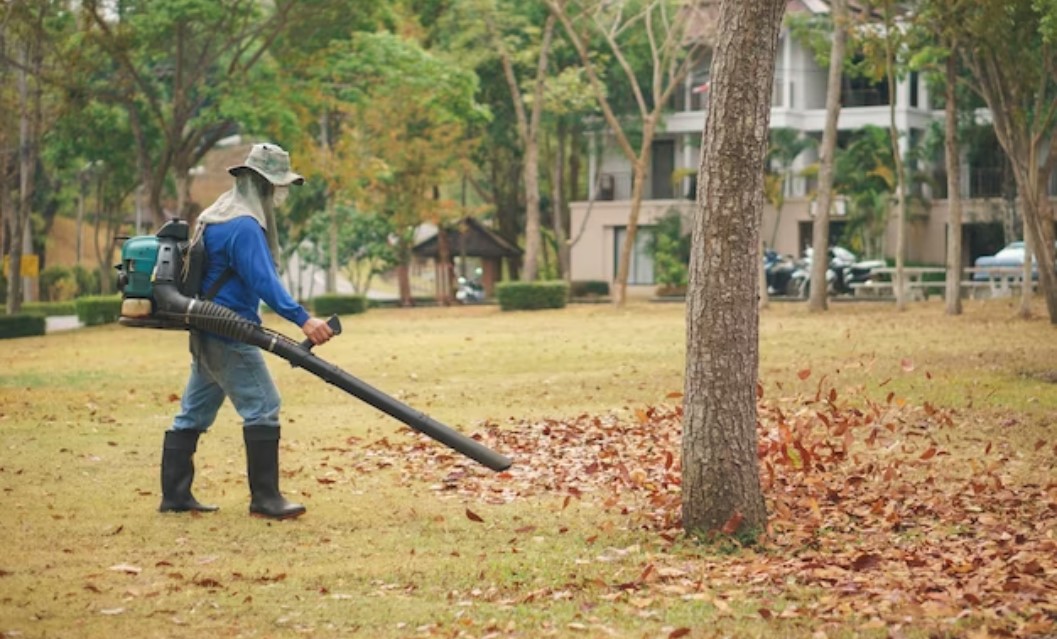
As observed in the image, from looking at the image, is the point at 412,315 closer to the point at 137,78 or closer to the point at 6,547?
the point at 137,78

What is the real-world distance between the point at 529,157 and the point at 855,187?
1050 centimetres

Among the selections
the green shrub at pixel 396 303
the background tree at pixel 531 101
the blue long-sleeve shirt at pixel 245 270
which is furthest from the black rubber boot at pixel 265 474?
the green shrub at pixel 396 303

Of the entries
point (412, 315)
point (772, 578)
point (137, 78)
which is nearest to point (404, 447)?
point (772, 578)

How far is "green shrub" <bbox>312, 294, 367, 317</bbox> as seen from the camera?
1768 inches

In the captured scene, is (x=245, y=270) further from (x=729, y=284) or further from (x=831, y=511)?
(x=831, y=511)

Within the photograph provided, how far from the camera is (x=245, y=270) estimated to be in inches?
398

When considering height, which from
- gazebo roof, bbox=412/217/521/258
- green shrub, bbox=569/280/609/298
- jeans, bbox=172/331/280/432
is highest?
gazebo roof, bbox=412/217/521/258

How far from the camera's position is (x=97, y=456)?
13742mm

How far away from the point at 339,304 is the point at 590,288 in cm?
1703

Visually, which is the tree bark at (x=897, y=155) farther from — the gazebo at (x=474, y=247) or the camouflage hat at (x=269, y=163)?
the gazebo at (x=474, y=247)

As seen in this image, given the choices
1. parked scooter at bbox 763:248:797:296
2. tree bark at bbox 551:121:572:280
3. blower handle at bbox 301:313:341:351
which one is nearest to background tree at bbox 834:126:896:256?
parked scooter at bbox 763:248:797:296

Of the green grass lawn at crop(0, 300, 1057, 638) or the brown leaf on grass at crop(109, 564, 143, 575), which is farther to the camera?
the brown leaf on grass at crop(109, 564, 143, 575)

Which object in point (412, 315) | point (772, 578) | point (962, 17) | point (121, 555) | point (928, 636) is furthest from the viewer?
point (412, 315)

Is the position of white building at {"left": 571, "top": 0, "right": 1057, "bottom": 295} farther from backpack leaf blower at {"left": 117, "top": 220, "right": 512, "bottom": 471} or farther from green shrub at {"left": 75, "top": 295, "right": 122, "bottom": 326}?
backpack leaf blower at {"left": 117, "top": 220, "right": 512, "bottom": 471}
